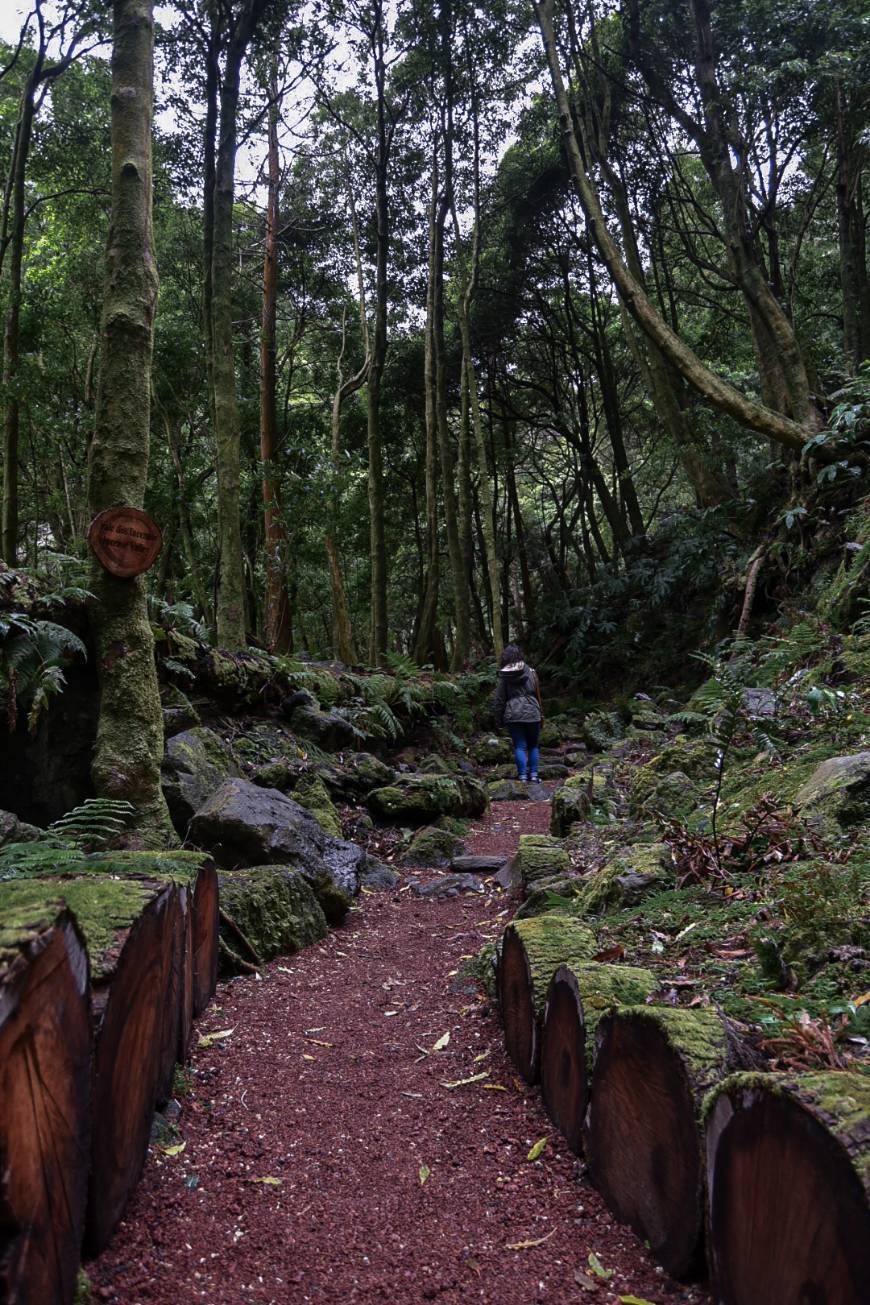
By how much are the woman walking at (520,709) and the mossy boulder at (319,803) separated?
12.4ft

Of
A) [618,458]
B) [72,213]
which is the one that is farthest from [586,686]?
[72,213]

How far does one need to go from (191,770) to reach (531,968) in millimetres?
3775

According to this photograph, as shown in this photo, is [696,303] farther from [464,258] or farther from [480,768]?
[480,768]

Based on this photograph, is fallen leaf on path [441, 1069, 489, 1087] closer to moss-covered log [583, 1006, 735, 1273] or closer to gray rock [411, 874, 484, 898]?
moss-covered log [583, 1006, 735, 1273]

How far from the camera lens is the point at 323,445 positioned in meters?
22.7

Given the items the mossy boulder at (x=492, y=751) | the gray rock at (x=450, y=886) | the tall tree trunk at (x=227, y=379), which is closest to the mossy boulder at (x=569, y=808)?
the gray rock at (x=450, y=886)

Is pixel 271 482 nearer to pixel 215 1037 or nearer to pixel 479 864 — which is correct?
pixel 479 864

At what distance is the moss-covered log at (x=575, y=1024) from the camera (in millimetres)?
2215

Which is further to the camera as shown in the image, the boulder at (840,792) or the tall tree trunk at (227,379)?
the tall tree trunk at (227,379)

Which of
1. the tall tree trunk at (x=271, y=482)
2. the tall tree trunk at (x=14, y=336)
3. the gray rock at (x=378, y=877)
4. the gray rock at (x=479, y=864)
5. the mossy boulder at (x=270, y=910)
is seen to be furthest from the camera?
the tall tree trunk at (x=271, y=482)

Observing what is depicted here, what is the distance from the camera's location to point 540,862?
15.8 ft

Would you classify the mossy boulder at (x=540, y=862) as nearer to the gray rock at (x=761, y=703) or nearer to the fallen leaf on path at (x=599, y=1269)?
the gray rock at (x=761, y=703)

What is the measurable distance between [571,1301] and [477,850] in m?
5.56

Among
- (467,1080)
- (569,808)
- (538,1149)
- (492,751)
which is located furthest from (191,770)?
(492,751)
